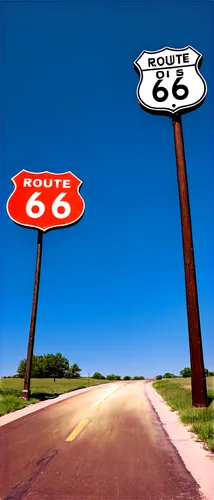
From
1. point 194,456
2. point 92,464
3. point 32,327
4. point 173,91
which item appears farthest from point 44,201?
point 194,456

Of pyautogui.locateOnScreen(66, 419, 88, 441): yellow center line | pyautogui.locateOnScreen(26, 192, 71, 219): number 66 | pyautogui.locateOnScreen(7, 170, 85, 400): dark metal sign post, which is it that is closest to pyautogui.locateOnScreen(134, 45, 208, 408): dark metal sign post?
pyautogui.locateOnScreen(66, 419, 88, 441): yellow center line

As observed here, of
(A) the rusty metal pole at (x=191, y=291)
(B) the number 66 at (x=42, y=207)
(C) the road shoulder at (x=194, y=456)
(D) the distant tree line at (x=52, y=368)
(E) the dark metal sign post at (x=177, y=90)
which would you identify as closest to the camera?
(C) the road shoulder at (x=194, y=456)

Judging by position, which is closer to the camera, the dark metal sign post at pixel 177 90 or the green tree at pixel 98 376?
Result: the dark metal sign post at pixel 177 90

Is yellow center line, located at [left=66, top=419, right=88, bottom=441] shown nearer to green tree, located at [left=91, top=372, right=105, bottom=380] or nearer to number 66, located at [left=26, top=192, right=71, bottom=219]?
number 66, located at [left=26, top=192, right=71, bottom=219]

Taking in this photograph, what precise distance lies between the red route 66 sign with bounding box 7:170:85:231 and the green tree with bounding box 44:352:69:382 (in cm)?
8881

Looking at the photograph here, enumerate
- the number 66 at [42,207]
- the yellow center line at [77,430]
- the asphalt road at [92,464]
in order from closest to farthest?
the asphalt road at [92,464], the yellow center line at [77,430], the number 66 at [42,207]

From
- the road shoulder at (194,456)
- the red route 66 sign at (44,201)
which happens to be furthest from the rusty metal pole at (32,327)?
the road shoulder at (194,456)

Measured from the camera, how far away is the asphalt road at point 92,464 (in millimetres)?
3668

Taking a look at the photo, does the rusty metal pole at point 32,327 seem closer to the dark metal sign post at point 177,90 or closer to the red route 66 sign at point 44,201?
the red route 66 sign at point 44,201

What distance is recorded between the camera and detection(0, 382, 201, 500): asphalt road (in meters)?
3.67

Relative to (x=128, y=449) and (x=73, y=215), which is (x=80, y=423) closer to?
(x=128, y=449)

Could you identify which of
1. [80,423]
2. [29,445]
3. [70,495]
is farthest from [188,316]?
[70,495]

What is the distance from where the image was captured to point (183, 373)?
130625 mm

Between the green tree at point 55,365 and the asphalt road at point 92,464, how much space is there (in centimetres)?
9682
